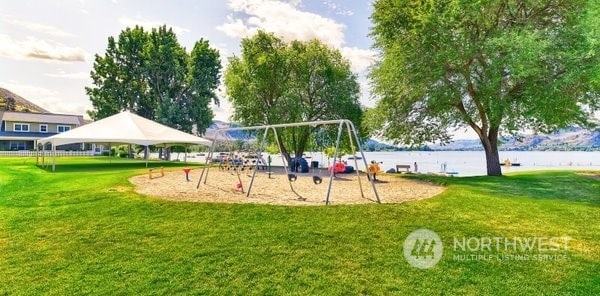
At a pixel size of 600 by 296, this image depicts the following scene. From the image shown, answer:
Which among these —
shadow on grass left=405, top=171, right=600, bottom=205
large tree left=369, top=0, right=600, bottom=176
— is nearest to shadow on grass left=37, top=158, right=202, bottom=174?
large tree left=369, top=0, right=600, bottom=176

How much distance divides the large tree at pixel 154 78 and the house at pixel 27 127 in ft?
40.5

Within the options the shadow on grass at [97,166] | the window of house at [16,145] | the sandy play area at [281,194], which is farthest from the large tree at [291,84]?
the window of house at [16,145]

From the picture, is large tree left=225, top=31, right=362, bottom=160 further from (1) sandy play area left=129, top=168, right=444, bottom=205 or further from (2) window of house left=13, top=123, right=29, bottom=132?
(2) window of house left=13, top=123, right=29, bottom=132

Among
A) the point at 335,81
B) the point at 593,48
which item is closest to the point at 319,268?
the point at 593,48

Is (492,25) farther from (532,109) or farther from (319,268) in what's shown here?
(319,268)

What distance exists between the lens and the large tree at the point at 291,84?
1007 inches

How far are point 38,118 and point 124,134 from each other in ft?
117

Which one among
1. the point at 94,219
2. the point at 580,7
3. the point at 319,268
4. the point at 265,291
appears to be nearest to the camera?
the point at 265,291

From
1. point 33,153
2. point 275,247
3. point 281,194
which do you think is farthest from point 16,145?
point 275,247

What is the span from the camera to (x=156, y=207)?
9656 millimetres

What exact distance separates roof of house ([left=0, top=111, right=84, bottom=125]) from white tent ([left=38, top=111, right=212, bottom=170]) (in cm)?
3129

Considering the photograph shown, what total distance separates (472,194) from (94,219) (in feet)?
34.5

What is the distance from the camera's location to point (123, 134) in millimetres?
24531

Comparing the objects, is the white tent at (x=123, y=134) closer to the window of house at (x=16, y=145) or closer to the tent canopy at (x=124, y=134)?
the tent canopy at (x=124, y=134)
